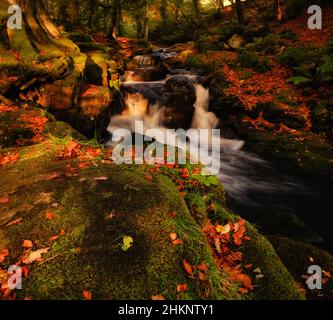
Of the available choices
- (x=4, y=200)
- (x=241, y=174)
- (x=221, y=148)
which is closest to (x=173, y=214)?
(x=4, y=200)

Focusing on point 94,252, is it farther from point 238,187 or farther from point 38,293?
point 238,187

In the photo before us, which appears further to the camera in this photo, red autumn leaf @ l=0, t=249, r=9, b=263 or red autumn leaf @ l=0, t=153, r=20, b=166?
red autumn leaf @ l=0, t=153, r=20, b=166

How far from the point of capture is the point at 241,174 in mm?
7859

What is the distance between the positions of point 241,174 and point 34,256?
6.71 m

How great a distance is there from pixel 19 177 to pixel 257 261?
112 inches

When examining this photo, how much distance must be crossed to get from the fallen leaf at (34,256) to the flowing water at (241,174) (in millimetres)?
4462

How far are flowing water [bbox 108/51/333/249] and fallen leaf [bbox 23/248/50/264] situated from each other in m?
4.46

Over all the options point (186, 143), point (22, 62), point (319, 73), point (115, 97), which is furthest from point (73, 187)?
point (319, 73)

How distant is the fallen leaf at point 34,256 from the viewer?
1.99 m

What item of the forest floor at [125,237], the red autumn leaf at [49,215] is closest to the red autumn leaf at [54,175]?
the forest floor at [125,237]

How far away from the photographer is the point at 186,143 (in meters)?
10.3

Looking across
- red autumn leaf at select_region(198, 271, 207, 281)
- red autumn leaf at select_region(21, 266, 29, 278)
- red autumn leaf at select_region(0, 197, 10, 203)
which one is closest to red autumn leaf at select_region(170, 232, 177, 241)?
red autumn leaf at select_region(198, 271, 207, 281)

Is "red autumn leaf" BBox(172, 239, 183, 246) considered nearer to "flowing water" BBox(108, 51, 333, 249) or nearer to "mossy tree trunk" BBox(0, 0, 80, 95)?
"flowing water" BBox(108, 51, 333, 249)

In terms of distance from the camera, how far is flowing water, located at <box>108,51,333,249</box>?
6008 millimetres
